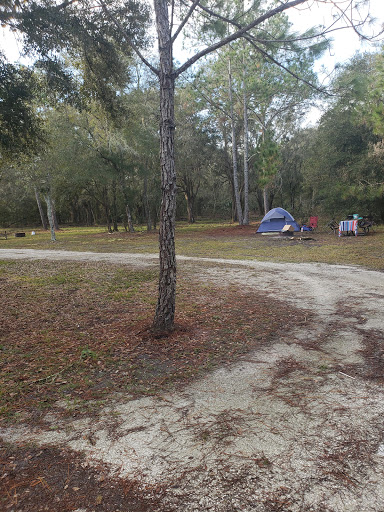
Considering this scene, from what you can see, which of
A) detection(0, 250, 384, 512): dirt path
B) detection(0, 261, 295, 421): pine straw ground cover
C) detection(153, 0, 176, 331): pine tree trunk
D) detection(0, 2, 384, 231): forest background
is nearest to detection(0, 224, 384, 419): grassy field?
detection(0, 261, 295, 421): pine straw ground cover

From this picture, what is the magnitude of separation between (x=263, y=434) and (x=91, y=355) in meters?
2.17

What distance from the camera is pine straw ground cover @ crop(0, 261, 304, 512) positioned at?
6.06ft

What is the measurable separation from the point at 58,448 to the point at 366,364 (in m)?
2.86

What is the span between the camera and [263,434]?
2.25 metres

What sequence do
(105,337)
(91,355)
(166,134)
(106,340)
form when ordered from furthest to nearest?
(105,337), (106,340), (166,134), (91,355)

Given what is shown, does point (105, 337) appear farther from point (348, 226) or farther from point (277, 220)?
point (277, 220)

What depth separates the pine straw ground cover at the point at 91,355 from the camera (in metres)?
1.85

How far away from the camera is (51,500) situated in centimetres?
177

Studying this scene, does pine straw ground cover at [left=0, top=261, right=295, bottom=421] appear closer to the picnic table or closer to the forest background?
the forest background

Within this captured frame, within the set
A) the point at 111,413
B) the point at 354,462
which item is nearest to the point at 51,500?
the point at 111,413

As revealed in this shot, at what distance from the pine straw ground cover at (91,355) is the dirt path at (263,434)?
0.15 metres

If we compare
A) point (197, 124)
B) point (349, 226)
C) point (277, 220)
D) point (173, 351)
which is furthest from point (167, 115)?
point (197, 124)

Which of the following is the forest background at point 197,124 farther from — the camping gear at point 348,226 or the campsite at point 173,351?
the camping gear at point 348,226

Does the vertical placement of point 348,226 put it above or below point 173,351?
above
